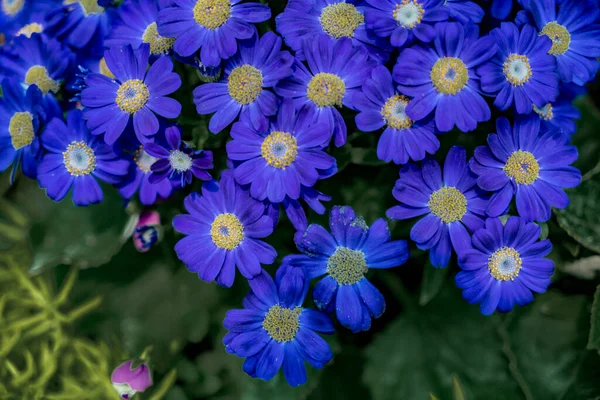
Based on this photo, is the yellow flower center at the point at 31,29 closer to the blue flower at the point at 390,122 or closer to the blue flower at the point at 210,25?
the blue flower at the point at 210,25

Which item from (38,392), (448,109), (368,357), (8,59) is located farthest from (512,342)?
(8,59)

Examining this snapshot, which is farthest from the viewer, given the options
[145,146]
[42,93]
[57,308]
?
[57,308]

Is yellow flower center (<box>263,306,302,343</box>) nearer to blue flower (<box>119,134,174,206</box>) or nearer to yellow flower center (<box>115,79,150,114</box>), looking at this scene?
blue flower (<box>119,134,174,206</box>)

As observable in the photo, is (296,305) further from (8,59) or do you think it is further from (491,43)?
(8,59)

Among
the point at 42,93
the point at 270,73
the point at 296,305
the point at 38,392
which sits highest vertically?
the point at 270,73

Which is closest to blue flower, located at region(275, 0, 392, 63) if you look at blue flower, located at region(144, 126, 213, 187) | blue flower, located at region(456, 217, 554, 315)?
blue flower, located at region(144, 126, 213, 187)

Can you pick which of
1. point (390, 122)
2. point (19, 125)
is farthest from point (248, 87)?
point (19, 125)

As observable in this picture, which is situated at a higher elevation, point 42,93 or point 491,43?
point 491,43

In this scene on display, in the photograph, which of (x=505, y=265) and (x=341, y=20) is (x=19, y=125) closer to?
(x=341, y=20)
